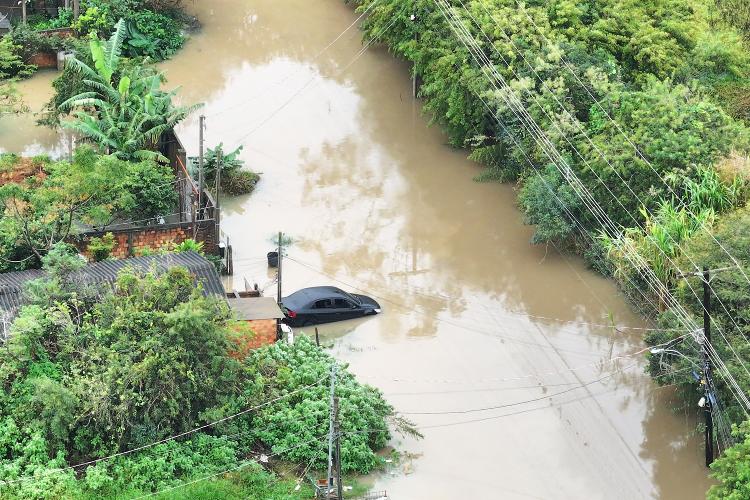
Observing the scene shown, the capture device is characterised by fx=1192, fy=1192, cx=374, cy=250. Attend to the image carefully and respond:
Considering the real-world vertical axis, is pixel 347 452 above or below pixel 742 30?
below

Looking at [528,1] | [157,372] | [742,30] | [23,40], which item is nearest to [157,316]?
[157,372]

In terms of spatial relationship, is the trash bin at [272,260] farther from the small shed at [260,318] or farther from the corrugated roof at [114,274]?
the small shed at [260,318]

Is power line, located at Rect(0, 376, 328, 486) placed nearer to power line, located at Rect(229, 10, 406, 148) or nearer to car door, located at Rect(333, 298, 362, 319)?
car door, located at Rect(333, 298, 362, 319)

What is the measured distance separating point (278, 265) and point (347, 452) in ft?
20.2

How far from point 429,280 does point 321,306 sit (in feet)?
11.1

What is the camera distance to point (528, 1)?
3325cm

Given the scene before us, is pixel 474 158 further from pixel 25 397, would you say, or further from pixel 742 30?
pixel 25 397

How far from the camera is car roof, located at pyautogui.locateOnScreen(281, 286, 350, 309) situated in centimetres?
2717

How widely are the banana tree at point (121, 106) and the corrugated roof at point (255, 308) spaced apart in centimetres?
628

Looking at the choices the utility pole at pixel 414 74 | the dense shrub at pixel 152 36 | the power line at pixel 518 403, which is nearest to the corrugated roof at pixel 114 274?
the power line at pixel 518 403

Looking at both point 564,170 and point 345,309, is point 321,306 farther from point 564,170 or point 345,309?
point 564,170

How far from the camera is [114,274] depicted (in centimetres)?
2516

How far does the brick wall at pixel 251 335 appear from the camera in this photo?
2400 cm

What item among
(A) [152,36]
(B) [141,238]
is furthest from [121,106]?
(A) [152,36]
